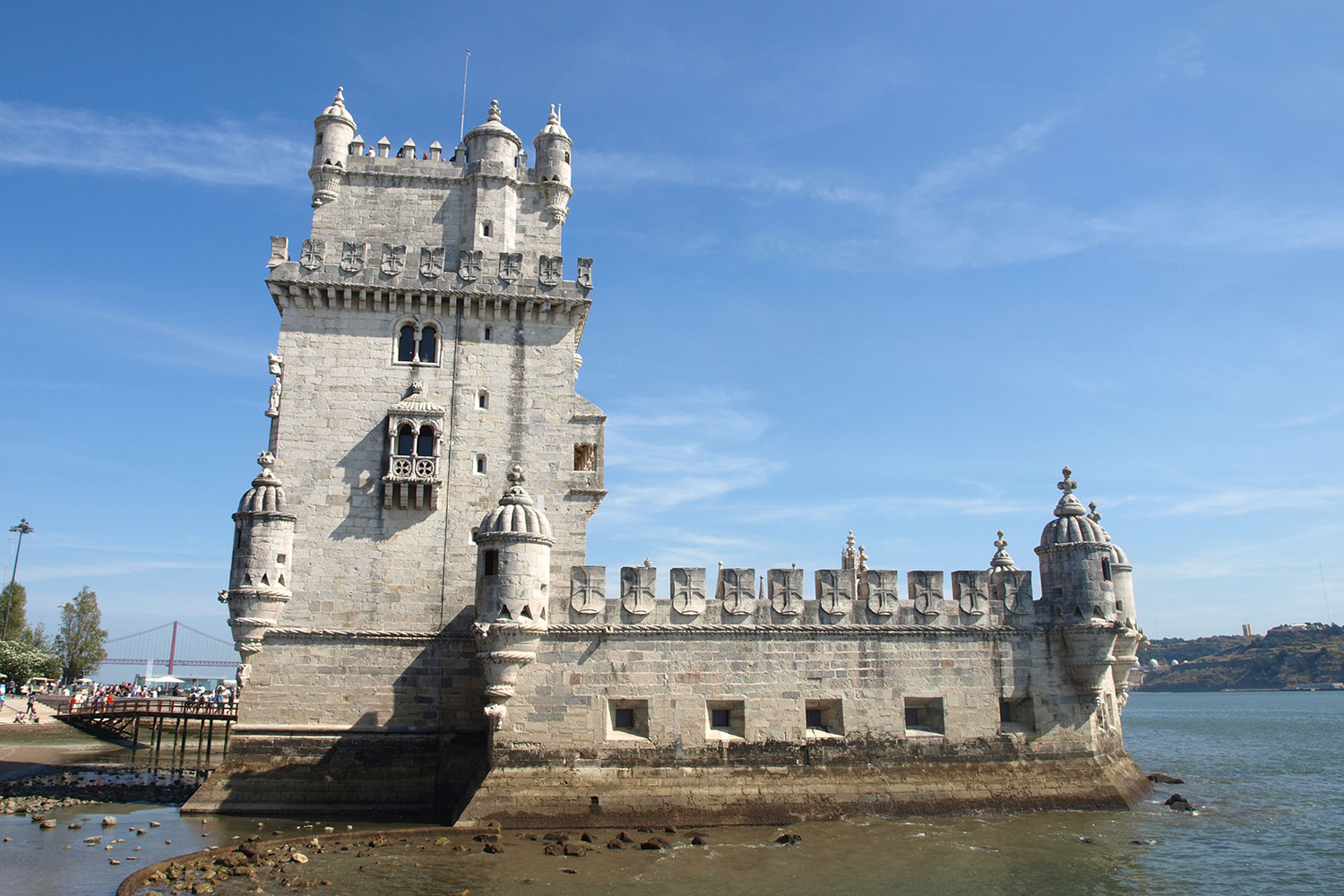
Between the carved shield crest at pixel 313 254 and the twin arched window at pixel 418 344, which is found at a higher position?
the carved shield crest at pixel 313 254

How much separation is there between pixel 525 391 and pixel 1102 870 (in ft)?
59.9

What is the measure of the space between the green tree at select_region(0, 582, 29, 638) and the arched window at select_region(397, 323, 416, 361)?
5598cm

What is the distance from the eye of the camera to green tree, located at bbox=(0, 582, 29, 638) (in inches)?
2511

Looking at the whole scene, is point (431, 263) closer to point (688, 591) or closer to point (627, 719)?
point (688, 591)

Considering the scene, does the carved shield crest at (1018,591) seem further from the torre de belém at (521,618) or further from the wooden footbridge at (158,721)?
the wooden footbridge at (158,721)

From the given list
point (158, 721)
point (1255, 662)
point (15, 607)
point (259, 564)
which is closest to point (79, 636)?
point (15, 607)

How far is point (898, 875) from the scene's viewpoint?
53.7 feet

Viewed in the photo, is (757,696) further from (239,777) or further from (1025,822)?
(239,777)

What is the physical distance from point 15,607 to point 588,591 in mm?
65044

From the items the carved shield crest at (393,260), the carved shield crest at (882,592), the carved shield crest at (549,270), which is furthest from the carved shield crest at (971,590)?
the carved shield crest at (393,260)

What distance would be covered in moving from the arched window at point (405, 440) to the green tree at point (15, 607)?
56250mm

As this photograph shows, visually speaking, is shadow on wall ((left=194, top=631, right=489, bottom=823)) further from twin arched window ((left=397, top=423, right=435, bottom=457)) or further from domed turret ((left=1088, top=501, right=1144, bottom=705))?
domed turret ((left=1088, top=501, right=1144, bottom=705))

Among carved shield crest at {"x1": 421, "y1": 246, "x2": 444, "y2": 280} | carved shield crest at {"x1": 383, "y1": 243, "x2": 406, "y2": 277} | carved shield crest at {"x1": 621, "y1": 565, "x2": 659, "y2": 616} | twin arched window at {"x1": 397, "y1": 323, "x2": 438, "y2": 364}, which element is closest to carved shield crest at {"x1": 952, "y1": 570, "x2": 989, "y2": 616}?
carved shield crest at {"x1": 621, "y1": 565, "x2": 659, "y2": 616}

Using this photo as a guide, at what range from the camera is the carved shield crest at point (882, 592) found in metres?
21.9
